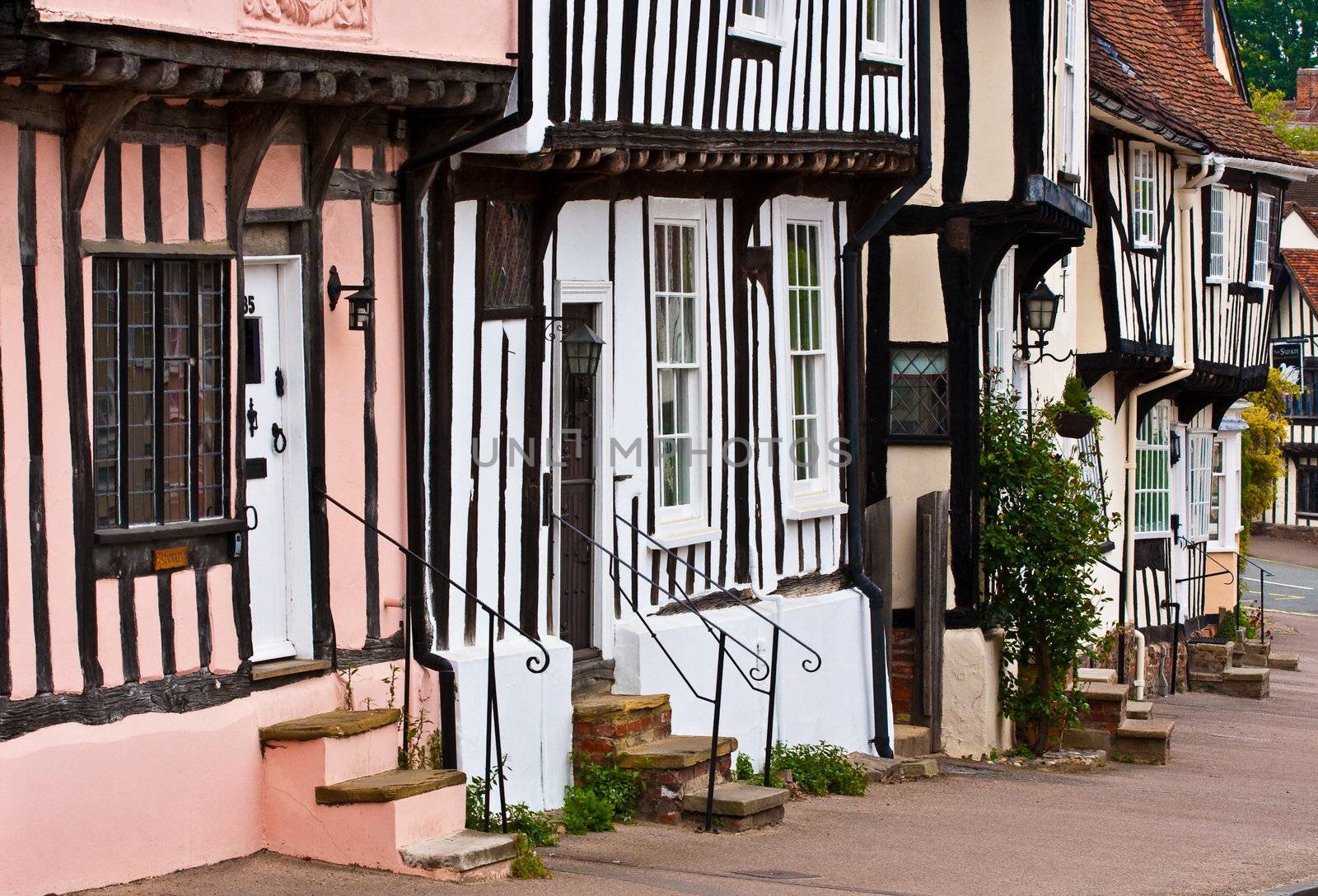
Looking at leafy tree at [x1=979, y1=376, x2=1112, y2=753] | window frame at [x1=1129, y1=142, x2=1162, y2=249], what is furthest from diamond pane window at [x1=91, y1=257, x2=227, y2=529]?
window frame at [x1=1129, y1=142, x2=1162, y2=249]

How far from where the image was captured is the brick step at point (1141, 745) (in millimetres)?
18359

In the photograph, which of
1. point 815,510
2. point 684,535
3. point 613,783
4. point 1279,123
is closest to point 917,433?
point 815,510

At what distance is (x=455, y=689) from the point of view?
1091cm

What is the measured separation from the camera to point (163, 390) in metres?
9.42

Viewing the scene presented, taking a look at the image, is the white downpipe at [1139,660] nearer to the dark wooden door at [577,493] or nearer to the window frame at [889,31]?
the window frame at [889,31]

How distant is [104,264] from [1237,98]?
22.0 m

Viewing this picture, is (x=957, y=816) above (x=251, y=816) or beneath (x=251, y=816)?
beneath

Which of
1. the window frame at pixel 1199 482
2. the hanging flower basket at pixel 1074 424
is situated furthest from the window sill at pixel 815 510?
the window frame at pixel 1199 482

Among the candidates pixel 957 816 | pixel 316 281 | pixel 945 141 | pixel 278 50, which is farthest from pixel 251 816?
pixel 945 141

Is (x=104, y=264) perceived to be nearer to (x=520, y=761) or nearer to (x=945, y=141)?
(x=520, y=761)

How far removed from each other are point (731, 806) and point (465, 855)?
2.62m

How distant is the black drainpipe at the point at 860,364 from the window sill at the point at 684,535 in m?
2.06

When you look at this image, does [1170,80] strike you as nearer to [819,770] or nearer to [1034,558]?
[1034,558]

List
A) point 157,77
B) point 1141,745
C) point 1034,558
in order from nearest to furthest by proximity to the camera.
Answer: point 157,77 → point 1034,558 → point 1141,745
